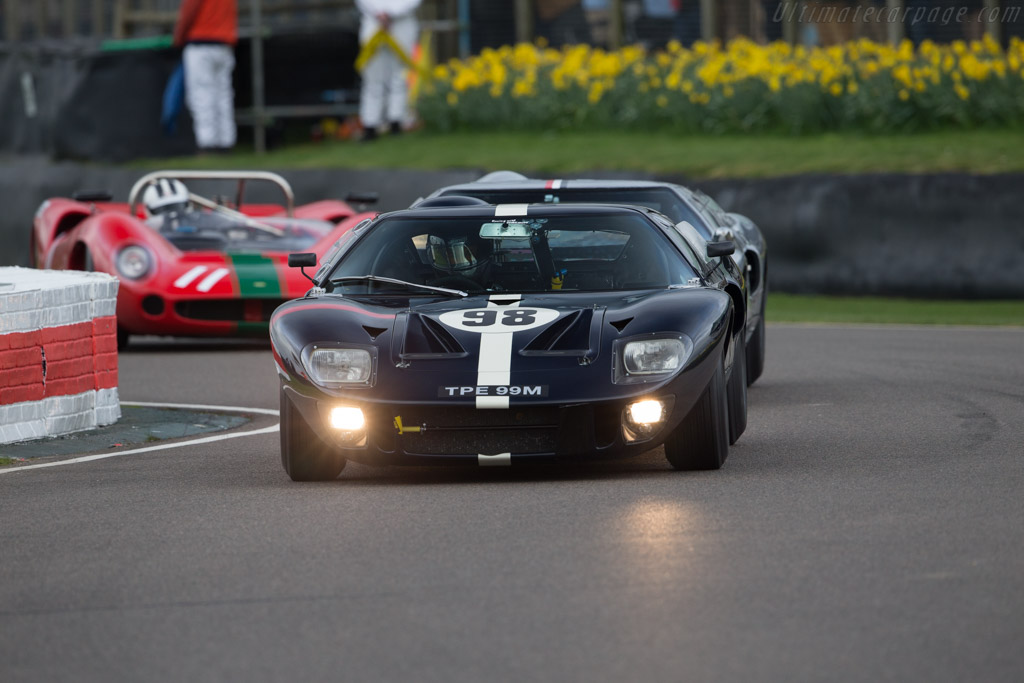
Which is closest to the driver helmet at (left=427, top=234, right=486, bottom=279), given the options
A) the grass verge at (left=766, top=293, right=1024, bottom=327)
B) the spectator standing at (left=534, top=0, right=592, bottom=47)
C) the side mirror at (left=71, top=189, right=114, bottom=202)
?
the side mirror at (left=71, top=189, right=114, bottom=202)

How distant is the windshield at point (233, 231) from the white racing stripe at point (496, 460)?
7.44 m

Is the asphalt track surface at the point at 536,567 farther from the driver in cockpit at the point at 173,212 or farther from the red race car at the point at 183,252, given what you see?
the driver in cockpit at the point at 173,212

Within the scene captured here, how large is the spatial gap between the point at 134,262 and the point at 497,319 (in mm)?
7170

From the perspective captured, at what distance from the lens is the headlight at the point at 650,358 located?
6.99 meters

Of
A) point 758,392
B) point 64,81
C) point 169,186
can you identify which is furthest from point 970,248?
point 64,81

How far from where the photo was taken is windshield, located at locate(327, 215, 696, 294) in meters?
7.88

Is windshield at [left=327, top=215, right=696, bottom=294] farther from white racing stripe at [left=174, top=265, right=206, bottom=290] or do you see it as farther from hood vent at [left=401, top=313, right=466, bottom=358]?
white racing stripe at [left=174, top=265, right=206, bottom=290]

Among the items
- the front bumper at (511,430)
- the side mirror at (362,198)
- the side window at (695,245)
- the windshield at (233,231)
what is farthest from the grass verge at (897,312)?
the front bumper at (511,430)

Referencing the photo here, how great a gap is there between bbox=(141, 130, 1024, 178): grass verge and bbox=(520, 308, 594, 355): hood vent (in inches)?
356

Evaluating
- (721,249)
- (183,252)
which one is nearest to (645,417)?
(721,249)

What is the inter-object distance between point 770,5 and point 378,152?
6060 mm

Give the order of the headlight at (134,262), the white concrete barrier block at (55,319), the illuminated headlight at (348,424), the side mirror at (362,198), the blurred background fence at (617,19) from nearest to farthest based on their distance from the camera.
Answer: the illuminated headlight at (348,424), the white concrete barrier block at (55,319), the headlight at (134,262), the side mirror at (362,198), the blurred background fence at (617,19)

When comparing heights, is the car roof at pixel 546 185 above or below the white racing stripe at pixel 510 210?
below

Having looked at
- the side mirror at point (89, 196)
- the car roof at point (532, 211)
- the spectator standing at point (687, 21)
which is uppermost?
the spectator standing at point (687, 21)
